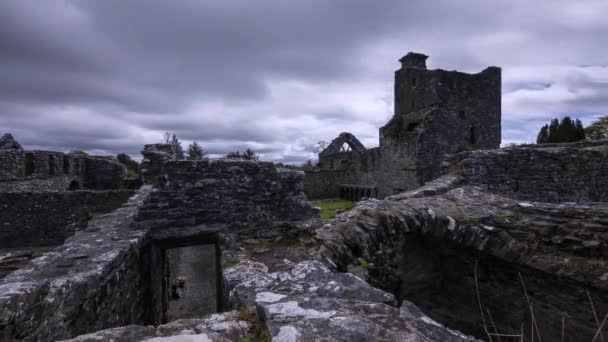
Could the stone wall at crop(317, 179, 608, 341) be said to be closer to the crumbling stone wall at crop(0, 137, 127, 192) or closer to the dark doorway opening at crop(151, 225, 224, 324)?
the dark doorway opening at crop(151, 225, 224, 324)

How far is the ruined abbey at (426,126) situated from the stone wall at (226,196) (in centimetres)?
1245

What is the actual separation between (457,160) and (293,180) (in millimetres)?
6057

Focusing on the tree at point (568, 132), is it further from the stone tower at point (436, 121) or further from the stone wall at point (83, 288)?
the stone wall at point (83, 288)

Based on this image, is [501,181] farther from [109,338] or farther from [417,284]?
[109,338]

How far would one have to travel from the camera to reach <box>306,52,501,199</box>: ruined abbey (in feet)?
55.1

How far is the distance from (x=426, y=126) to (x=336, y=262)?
14512 millimetres

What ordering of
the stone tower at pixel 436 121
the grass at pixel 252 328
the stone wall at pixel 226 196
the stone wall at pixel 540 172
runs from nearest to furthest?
1. the grass at pixel 252 328
2. the stone wall at pixel 226 196
3. the stone wall at pixel 540 172
4. the stone tower at pixel 436 121

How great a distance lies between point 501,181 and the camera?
876 cm

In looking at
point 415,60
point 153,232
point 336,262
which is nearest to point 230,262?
point 336,262

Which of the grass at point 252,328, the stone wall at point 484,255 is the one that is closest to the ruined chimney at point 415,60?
the stone wall at point 484,255

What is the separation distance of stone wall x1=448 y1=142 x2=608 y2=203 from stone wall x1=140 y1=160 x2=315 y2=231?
5.47m

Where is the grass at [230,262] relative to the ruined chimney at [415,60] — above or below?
below

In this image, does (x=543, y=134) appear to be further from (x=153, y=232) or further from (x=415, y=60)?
(x=153, y=232)

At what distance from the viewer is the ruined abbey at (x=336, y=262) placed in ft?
7.76
